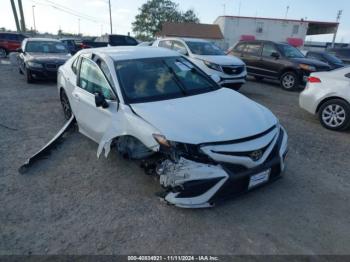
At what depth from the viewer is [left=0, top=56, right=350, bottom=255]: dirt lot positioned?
96.7 inches

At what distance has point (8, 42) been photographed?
1892cm

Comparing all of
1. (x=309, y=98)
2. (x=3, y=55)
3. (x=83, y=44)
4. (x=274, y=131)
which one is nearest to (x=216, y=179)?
(x=274, y=131)

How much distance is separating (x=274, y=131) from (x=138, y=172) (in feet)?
6.21

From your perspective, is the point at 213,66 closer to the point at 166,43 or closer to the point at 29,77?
the point at 166,43

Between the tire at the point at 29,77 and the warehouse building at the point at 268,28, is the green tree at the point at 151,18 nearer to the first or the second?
the warehouse building at the point at 268,28

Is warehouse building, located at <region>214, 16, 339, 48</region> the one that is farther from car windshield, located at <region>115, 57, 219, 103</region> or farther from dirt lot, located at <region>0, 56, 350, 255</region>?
dirt lot, located at <region>0, 56, 350, 255</region>

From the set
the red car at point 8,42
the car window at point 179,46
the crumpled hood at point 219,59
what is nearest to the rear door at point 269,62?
the crumpled hood at point 219,59

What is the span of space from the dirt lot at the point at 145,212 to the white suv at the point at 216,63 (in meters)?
4.03

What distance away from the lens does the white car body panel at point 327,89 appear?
5.30 meters

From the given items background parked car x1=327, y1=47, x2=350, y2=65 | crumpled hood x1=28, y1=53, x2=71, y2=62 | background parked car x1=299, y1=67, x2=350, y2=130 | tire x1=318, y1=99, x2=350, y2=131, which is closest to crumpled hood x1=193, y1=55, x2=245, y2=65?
background parked car x1=299, y1=67, x2=350, y2=130

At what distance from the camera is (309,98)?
5766 mm

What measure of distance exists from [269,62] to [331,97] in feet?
16.8

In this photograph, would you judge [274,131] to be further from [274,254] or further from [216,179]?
[274,254]

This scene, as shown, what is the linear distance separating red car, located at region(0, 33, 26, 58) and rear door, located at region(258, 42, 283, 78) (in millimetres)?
17862
